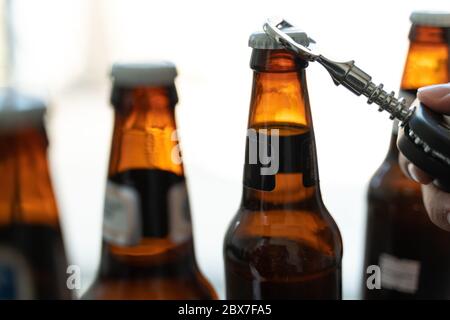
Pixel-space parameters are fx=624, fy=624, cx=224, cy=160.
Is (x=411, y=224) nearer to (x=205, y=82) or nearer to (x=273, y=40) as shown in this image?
(x=273, y=40)

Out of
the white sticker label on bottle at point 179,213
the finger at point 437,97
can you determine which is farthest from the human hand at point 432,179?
the white sticker label on bottle at point 179,213

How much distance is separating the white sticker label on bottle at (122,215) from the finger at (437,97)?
197 mm

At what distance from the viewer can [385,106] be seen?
378 mm

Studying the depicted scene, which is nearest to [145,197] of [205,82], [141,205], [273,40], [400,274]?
[141,205]

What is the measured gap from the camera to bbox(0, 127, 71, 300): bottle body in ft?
1.16

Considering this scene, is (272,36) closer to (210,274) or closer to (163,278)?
(163,278)

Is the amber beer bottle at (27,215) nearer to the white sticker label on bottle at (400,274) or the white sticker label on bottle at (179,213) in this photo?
the white sticker label on bottle at (179,213)

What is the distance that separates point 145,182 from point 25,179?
71 mm

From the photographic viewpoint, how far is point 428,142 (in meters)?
0.38

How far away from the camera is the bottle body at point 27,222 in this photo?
355mm

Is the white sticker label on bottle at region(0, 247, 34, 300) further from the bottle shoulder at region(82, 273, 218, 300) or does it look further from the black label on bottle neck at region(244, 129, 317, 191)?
the black label on bottle neck at region(244, 129, 317, 191)

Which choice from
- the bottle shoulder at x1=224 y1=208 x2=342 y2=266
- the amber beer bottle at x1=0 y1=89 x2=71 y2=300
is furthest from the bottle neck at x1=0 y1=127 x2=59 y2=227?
the bottle shoulder at x1=224 y1=208 x2=342 y2=266
